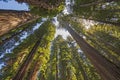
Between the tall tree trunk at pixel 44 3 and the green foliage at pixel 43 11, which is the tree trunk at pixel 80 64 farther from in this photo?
the tall tree trunk at pixel 44 3

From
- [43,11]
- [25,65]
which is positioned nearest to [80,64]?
[43,11]

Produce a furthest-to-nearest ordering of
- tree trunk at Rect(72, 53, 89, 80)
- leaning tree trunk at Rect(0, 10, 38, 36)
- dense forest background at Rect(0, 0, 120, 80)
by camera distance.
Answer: tree trunk at Rect(72, 53, 89, 80) < dense forest background at Rect(0, 0, 120, 80) < leaning tree trunk at Rect(0, 10, 38, 36)

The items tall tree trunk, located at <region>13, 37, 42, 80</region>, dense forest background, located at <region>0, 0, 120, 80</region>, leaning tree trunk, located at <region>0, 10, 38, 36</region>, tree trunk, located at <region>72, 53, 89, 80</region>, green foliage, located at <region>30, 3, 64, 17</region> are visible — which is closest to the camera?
tall tree trunk, located at <region>13, 37, 42, 80</region>

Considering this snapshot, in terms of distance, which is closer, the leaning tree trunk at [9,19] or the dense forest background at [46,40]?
the leaning tree trunk at [9,19]

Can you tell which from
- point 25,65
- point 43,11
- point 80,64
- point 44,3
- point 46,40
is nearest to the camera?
point 25,65

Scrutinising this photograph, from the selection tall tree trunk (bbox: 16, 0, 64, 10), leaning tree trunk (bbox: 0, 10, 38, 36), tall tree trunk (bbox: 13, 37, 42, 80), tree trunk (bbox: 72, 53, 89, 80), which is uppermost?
tall tree trunk (bbox: 16, 0, 64, 10)

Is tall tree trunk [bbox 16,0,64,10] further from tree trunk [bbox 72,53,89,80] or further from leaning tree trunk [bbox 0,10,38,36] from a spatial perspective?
tree trunk [bbox 72,53,89,80]

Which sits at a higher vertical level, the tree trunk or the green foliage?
the green foliage

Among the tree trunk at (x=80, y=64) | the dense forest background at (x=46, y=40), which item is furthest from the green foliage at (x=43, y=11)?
the tree trunk at (x=80, y=64)

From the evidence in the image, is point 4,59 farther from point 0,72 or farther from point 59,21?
point 59,21

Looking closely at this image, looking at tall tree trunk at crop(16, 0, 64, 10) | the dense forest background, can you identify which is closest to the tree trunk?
the dense forest background

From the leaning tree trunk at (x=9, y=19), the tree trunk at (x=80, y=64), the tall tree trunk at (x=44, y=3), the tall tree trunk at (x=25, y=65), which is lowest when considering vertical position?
the tree trunk at (x=80, y=64)

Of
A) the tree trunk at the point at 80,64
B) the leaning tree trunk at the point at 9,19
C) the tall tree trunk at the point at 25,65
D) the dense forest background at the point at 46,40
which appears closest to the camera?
the tall tree trunk at the point at 25,65

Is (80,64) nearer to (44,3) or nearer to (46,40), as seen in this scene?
(46,40)
